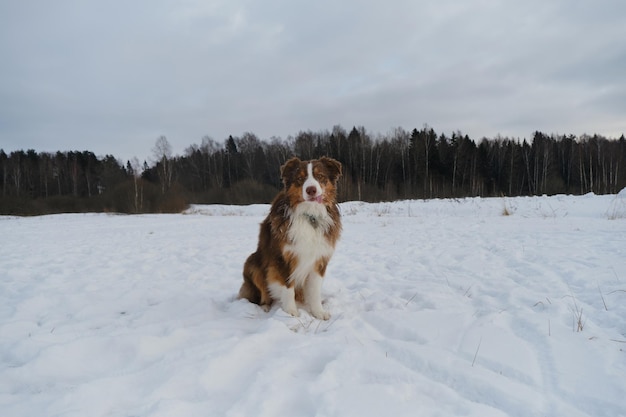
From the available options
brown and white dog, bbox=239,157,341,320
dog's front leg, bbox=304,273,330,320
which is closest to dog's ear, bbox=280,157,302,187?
brown and white dog, bbox=239,157,341,320

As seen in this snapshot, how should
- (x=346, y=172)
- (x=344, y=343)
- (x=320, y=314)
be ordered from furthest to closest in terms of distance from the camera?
1. (x=346, y=172)
2. (x=320, y=314)
3. (x=344, y=343)

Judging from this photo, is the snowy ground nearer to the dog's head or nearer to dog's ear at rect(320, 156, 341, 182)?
the dog's head

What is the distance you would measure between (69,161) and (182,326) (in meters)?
67.2

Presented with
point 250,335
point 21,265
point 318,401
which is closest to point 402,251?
point 250,335

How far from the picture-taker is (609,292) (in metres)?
3.38

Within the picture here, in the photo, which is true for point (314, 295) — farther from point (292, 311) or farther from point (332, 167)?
point (332, 167)

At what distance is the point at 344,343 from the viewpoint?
2.61m

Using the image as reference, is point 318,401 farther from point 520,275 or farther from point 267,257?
point 520,275

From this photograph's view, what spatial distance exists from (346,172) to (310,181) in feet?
114

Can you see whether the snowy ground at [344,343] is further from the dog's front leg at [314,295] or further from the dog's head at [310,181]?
the dog's head at [310,181]

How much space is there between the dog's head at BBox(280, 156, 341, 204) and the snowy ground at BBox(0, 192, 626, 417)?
130cm

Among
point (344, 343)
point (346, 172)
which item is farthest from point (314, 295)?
point (346, 172)

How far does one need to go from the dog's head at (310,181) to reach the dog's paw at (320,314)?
124 centimetres

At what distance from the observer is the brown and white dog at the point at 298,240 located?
11.3 ft
